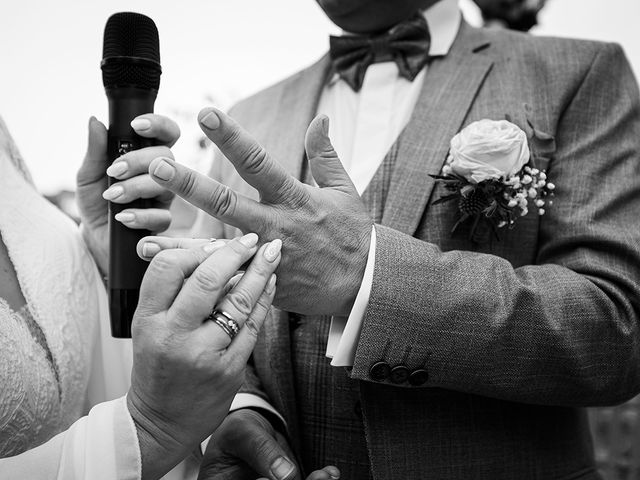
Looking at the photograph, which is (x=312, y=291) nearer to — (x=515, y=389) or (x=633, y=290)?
(x=515, y=389)

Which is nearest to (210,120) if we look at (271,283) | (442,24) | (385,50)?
(271,283)

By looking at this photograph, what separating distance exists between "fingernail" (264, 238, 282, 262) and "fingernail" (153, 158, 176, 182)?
0.77ft

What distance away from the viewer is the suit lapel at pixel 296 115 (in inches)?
74.4

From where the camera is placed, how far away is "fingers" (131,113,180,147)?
53.3 inches

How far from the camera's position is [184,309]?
1137 mm

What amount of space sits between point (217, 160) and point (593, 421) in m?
4.05

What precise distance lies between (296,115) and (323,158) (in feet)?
2.38

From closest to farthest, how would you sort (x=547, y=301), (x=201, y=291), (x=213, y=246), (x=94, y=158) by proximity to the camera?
(x=201, y=291)
(x=213, y=246)
(x=547, y=301)
(x=94, y=158)

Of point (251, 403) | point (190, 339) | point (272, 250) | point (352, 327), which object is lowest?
point (251, 403)

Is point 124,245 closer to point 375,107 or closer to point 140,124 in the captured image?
point 140,124

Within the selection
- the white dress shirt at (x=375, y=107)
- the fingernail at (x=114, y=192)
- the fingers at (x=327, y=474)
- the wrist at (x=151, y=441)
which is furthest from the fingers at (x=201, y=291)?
the white dress shirt at (x=375, y=107)

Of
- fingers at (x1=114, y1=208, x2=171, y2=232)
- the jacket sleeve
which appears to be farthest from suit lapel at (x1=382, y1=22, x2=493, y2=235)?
fingers at (x1=114, y1=208, x2=171, y2=232)

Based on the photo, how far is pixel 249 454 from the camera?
155cm

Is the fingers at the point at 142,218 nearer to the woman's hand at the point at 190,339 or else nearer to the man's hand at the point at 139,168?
the man's hand at the point at 139,168
